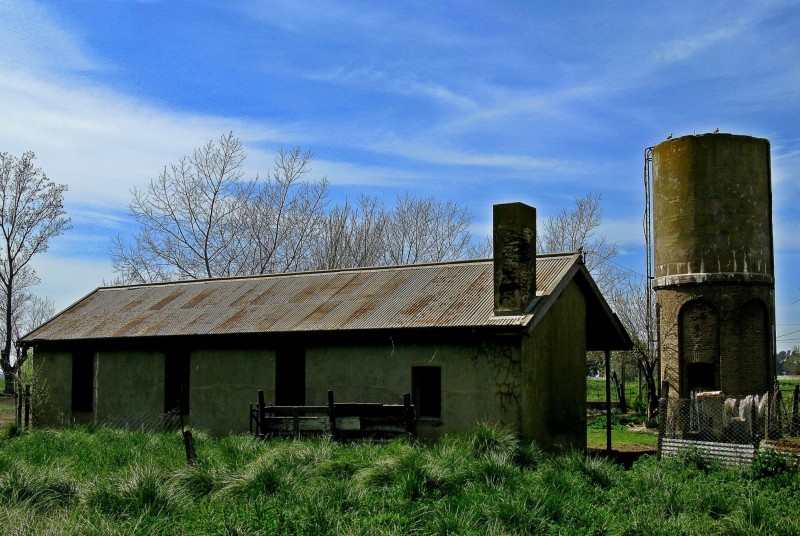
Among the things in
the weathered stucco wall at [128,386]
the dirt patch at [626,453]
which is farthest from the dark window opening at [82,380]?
the dirt patch at [626,453]

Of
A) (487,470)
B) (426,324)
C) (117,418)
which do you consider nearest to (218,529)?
(487,470)

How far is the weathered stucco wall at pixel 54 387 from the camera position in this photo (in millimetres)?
22125

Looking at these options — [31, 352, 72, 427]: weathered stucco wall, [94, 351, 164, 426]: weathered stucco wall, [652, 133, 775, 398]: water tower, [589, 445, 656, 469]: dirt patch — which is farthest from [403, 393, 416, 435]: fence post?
[652, 133, 775, 398]: water tower

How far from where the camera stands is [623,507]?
10.1 metres

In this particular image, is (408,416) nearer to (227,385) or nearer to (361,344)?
(361,344)

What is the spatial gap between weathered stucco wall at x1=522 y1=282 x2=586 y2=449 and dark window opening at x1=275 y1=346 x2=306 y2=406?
5417 millimetres

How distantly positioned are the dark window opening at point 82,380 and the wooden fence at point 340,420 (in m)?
7.93

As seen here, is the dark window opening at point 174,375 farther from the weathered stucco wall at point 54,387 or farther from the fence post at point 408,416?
the fence post at point 408,416

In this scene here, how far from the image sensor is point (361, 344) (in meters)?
17.4

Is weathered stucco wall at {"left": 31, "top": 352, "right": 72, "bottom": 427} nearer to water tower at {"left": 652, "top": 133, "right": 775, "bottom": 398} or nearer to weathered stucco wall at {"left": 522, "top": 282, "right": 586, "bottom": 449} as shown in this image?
weathered stucco wall at {"left": 522, "top": 282, "right": 586, "bottom": 449}

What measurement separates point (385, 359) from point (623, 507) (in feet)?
25.2

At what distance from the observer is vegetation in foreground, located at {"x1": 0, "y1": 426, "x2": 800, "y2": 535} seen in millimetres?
8867

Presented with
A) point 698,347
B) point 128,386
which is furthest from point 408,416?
point 698,347

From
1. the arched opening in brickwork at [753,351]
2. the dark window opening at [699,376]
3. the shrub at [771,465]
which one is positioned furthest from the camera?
the dark window opening at [699,376]
